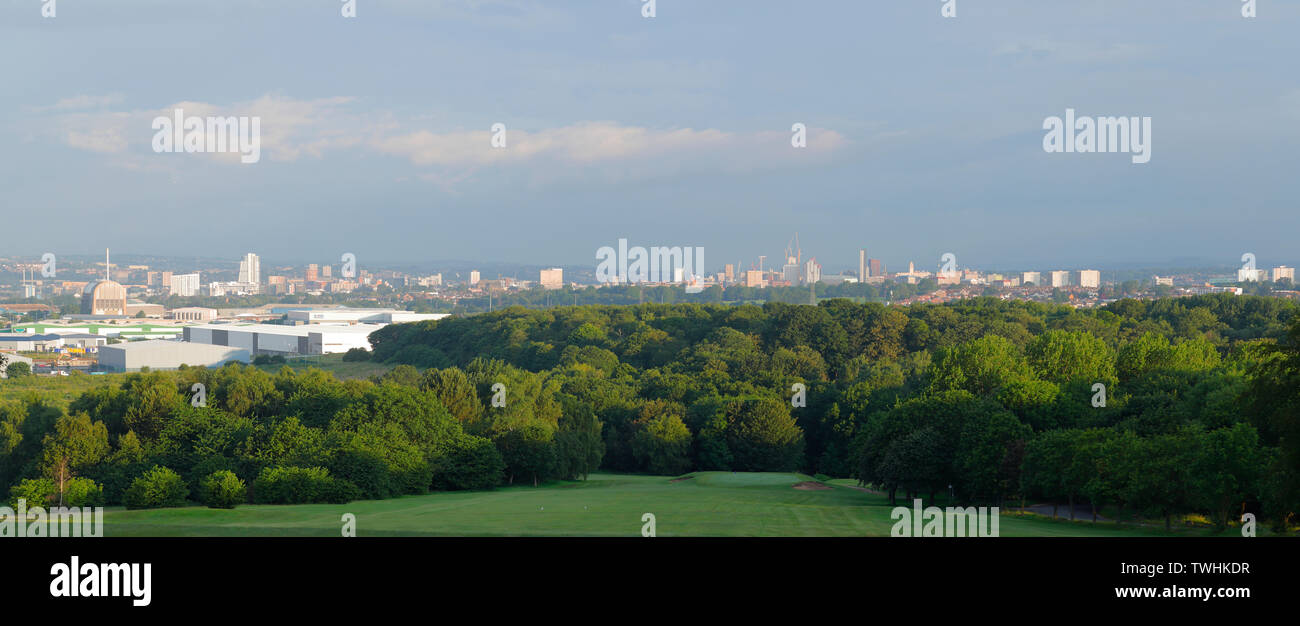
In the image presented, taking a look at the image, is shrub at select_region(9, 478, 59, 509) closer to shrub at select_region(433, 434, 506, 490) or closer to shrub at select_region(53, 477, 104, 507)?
shrub at select_region(53, 477, 104, 507)

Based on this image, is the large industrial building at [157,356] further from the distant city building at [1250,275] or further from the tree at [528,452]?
the distant city building at [1250,275]

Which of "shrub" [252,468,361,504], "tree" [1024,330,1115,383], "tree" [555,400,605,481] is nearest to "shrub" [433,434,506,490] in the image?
"tree" [555,400,605,481]

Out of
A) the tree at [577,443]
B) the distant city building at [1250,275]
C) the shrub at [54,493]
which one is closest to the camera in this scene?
the shrub at [54,493]

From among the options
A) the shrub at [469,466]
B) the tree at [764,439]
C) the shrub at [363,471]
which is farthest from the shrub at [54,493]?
the tree at [764,439]

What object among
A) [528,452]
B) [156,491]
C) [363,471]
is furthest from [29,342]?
[363,471]

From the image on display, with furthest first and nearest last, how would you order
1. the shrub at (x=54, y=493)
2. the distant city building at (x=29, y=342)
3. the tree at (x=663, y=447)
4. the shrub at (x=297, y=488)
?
1. the distant city building at (x=29, y=342)
2. the tree at (x=663, y=447)
3. the shrub at (x=297, y=488)
4. the shrub at (x=54, y=493)

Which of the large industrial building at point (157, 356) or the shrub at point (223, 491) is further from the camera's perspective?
the large industrial building at point (157, 356)

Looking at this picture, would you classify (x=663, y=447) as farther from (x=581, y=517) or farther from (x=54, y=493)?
(x=54, y=493)

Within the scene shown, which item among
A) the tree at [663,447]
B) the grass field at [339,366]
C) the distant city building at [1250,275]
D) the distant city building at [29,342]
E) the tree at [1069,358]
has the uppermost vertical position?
the distant city building at [1250,275]
